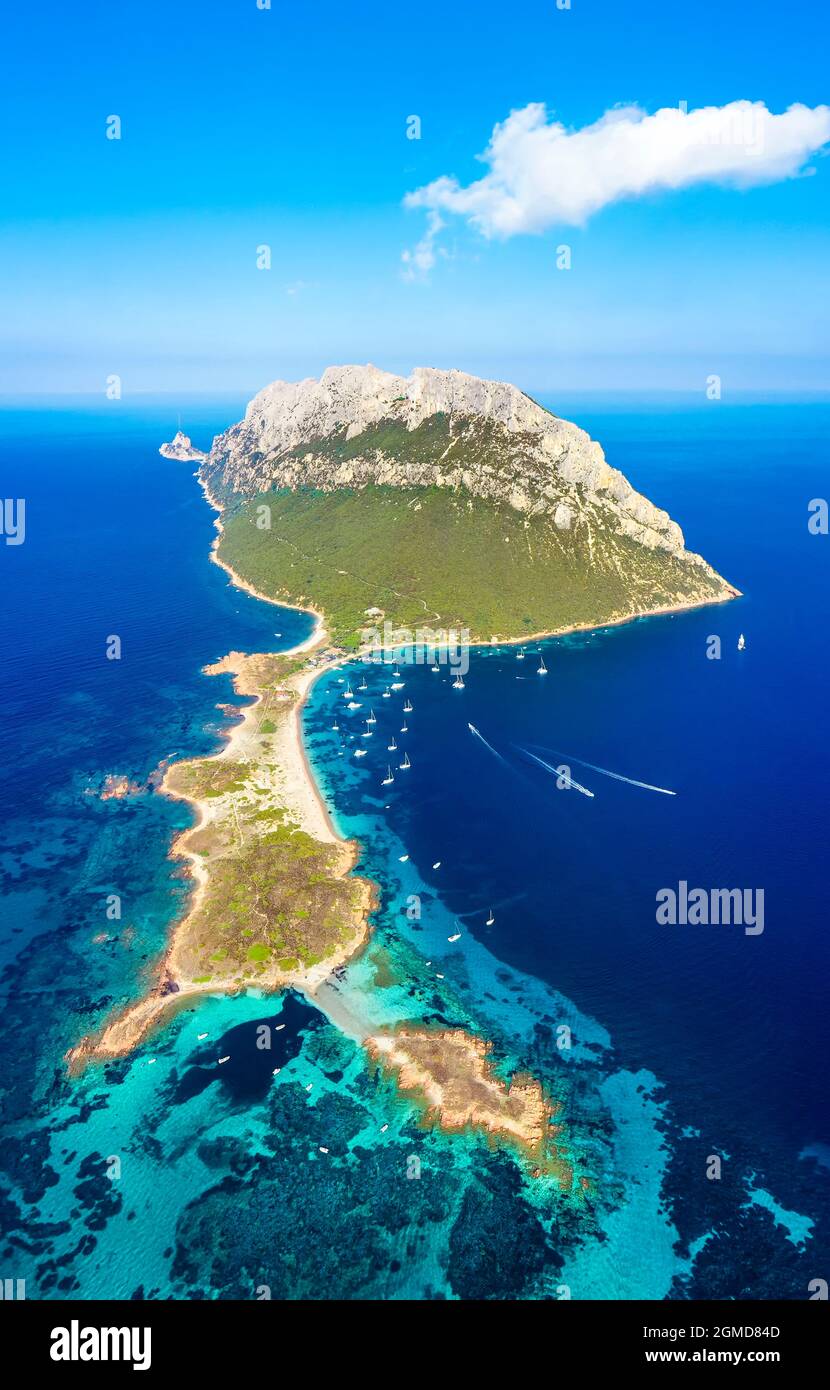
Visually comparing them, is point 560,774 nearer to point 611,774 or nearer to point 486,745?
point 611,774

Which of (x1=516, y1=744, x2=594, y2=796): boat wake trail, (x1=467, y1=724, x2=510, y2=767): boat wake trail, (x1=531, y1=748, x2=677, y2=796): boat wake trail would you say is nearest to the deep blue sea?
(x1=467, y1=724, x2=510, y2=767): boat wake trail

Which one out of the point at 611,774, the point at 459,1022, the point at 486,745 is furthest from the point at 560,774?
the point at 459,1022

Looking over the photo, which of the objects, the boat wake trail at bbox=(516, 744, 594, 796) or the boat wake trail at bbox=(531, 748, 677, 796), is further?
the boat wake trail at bbox=(516, 744, 594, 796)

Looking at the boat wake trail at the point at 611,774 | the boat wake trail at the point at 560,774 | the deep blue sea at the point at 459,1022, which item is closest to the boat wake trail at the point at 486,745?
the deep blue sea at the point at 459,1022

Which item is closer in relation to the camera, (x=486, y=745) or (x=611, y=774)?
(x=611, y=774)

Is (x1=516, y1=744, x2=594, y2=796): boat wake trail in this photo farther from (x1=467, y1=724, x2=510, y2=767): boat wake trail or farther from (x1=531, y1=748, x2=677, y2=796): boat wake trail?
(x1=467, y1=724, x2=510, y2=767): boat wake trail

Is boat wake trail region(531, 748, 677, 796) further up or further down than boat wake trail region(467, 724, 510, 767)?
further down

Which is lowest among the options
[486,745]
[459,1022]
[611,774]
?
[459,1022]

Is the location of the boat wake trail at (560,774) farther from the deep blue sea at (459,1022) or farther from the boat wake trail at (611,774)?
the boat wake trail at (611,774)
